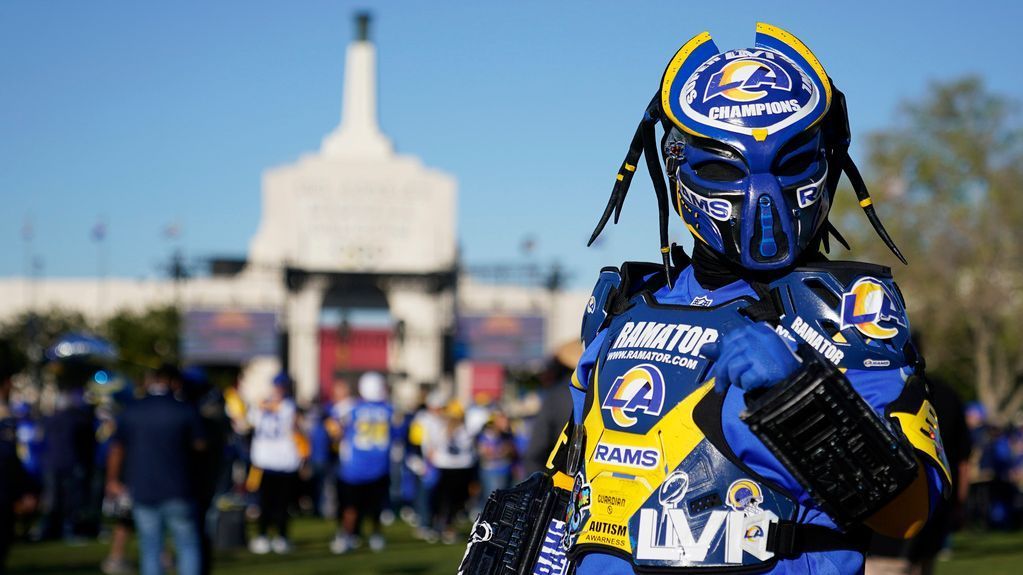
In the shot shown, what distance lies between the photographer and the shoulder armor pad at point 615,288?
3482 mm

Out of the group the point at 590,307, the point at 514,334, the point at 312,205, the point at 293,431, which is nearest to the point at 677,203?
the point at 590,307

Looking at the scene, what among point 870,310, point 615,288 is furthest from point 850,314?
point 615,288

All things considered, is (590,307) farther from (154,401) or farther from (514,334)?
(514,334)

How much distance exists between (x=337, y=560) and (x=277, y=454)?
7.93 ft

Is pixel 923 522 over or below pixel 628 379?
below

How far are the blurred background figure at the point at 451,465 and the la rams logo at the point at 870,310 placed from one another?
15767 mm

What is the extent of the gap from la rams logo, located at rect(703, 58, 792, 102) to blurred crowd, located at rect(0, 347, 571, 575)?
6385 mm

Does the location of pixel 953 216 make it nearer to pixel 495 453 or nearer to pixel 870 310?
pixel 495 453

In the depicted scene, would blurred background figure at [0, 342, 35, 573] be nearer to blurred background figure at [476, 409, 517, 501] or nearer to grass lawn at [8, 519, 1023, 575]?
grass lawn at [8, 519, 1023, 575]

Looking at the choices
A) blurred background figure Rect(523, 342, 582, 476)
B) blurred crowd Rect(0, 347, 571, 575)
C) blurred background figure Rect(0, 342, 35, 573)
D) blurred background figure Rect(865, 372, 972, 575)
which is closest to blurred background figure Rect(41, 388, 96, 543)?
blurred crowd Rect(0, 347, 571, 575)

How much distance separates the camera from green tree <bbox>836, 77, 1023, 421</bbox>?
42000 millimetres

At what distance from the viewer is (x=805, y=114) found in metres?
3.20

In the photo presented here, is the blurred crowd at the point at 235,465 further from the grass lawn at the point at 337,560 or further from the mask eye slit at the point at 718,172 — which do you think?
the mask eye slit at the point at 718,172

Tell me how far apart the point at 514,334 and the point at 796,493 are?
189 feet
